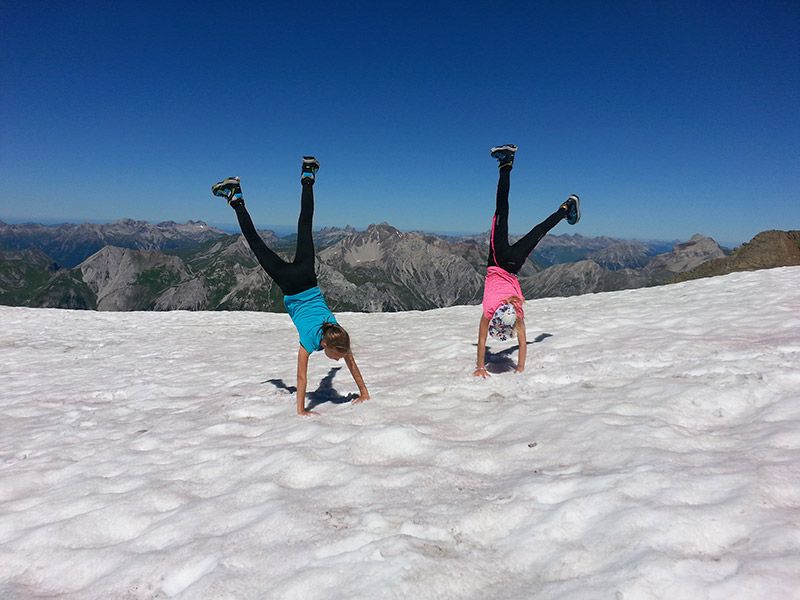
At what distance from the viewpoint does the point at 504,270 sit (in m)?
10.2

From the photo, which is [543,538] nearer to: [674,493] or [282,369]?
[674,493]

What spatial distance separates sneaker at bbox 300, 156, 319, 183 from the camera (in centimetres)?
1010

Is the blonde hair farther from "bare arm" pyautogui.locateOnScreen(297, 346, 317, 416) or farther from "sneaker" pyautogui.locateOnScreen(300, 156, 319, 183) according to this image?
"sneaker" pyautogui.locateOnScreen(300, 156, 319, 183)

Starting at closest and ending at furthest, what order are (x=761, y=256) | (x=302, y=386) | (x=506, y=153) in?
(x=302, y=386)
(x=506, y=153)
(x=761, y=256)

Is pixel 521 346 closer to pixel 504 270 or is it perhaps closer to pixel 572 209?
pixel 504 270

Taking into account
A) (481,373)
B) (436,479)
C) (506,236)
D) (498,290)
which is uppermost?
(506,236)

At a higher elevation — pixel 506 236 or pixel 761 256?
pixel 761 256

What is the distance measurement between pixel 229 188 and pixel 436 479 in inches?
333

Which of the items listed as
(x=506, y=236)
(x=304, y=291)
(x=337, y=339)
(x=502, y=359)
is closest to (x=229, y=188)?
(x=304, y=291)

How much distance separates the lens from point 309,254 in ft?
31.4

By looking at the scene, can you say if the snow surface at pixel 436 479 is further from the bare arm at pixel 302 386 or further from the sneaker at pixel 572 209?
the sneaker at pixel 572 209

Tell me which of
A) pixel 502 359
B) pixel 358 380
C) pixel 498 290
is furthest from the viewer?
pixel 502 359

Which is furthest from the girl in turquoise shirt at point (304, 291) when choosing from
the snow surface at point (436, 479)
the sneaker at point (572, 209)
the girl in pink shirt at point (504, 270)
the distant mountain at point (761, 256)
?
the distant mountain at point (761, 256)

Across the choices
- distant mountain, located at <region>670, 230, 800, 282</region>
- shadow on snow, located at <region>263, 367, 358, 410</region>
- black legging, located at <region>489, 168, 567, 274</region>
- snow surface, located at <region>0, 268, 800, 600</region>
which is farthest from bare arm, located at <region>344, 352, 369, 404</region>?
distant mountain, located at <region>670, 230, 800, 282</region>
